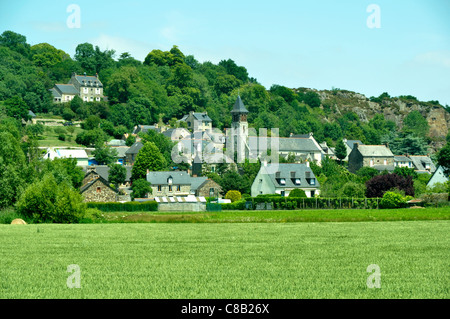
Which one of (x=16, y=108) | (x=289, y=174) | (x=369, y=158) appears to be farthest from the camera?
(x=369, y=158)

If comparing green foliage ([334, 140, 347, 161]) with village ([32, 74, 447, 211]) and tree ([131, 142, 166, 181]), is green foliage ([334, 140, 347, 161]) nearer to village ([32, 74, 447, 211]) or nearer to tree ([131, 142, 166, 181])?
village ([32, 74, 447, 211])

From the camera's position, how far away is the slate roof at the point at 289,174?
99.9 meters

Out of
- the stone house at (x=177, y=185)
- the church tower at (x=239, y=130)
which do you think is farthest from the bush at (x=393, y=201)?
the church tower at (x=239, y=130)

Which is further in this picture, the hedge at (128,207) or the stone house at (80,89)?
the stone house at (80,89)

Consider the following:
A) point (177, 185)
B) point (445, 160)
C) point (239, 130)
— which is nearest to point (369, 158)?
point (239, 130)

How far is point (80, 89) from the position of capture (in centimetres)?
17612

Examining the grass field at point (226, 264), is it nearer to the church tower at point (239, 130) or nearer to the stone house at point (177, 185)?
the stone house at point (177, 185)

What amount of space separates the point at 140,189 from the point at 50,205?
161 feet

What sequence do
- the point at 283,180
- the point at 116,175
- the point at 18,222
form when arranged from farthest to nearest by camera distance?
the point at 116,175 < the point at 283,180 < the point at 18,222

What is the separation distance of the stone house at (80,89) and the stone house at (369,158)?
73311mm

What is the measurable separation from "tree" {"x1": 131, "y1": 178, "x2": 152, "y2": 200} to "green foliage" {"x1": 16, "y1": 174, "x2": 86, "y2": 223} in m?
47.6

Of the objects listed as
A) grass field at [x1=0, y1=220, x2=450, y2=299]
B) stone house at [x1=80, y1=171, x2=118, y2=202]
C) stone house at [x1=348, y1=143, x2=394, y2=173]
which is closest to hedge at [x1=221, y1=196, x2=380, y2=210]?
stone house at [x1=80, y1=171, x2=118, y2=202]

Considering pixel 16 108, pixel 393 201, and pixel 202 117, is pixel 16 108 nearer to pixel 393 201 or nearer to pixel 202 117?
pixel 202 117
